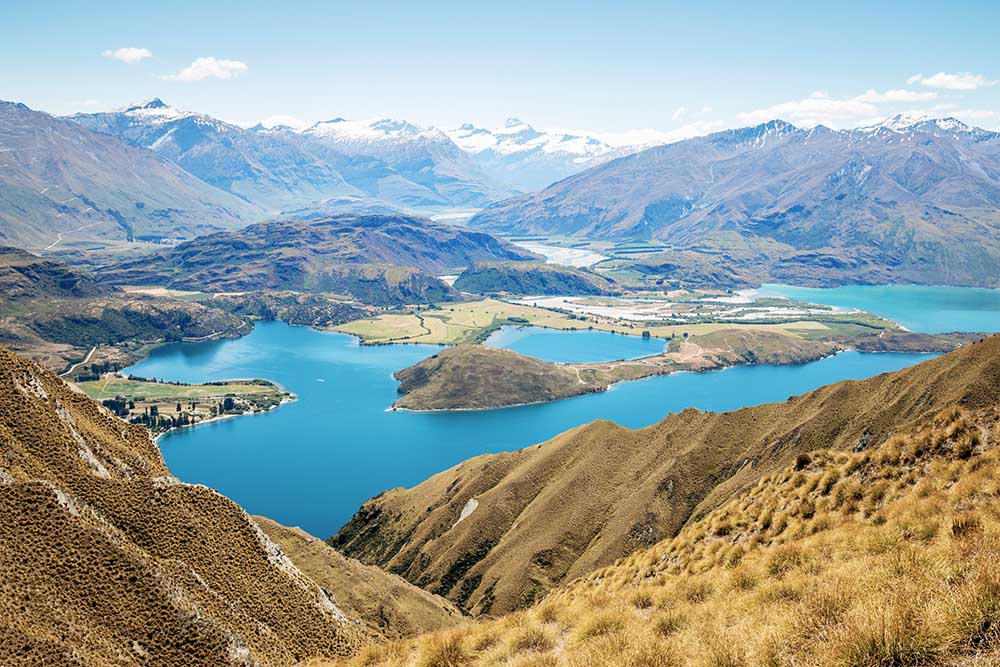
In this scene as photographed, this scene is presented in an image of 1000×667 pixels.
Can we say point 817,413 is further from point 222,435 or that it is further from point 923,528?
point 222,435

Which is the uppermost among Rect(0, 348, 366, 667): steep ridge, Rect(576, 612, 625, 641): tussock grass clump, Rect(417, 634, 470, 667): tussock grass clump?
Rect(576, 612, 625, 641): tussock grass clump

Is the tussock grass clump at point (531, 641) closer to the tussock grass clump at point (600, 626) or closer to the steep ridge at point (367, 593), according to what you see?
the tussock grass clump at point (600, 626)

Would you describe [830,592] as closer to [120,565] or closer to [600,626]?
[600,626]

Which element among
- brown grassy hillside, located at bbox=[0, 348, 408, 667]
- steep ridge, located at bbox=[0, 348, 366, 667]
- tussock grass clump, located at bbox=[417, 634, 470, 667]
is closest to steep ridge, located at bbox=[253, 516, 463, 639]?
steep ridge, located at bbox=[0, 348, 366, 667]

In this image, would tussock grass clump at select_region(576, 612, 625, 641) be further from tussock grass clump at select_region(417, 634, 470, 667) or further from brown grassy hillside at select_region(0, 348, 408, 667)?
brown grassy hillside at select_region(0, 348, 408, 667)

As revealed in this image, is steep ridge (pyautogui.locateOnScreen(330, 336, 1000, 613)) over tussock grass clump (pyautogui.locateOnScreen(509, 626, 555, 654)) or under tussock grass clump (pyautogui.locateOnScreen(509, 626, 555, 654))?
under

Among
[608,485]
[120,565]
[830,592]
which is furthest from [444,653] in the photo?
[608,485]

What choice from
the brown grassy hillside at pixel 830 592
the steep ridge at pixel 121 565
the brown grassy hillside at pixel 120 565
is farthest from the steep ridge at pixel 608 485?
the brown grassy hillside at pixel 830 592
